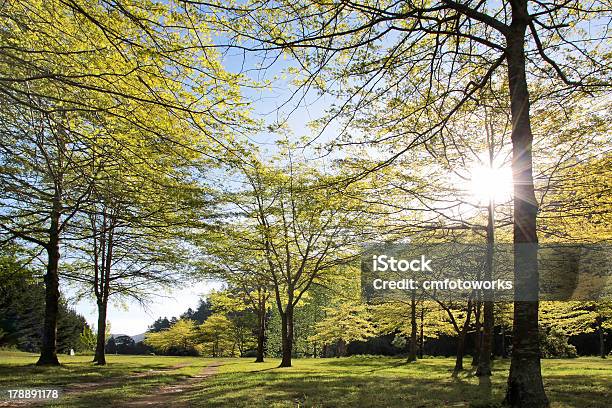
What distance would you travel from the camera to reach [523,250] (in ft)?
19.2

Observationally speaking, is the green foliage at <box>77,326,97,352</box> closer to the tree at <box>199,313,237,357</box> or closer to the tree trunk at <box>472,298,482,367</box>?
the tree at <box>199,313,237,357</box>

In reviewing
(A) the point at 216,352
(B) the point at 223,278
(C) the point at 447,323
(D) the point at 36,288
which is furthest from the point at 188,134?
(A) the point at 216,352

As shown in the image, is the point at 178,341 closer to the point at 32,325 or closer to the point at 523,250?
the point at 32,325

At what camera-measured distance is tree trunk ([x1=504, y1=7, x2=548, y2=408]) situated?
5.29 metres

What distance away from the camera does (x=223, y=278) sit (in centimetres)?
2375

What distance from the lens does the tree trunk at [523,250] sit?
5293 mm

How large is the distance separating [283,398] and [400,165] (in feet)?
23.6

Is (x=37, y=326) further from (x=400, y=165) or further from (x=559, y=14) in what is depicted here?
(x=559, y=14)

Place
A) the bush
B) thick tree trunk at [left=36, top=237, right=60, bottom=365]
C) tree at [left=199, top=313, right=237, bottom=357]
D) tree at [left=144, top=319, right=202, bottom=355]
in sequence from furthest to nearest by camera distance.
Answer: tree at [left=144, top=319, right=202, bottom=355]
tree at [left=199, top=313, right=237, bottom=357]
the bush
thick tree trunk at [left=36, top=237, right=60, bottom=365]

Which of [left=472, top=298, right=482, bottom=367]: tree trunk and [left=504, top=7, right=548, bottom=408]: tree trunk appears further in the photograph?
[left=472, top=298, right=482, bottom=367]: tree trunk

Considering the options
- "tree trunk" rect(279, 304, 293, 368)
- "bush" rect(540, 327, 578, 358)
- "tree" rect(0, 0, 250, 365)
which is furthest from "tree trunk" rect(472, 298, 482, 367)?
"bush" rect(540, 327, 578, 358)

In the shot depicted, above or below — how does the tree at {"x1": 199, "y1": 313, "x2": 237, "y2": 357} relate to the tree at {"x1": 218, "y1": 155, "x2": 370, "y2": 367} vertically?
below

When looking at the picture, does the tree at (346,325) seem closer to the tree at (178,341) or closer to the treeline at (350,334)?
the treeline at (350,334)

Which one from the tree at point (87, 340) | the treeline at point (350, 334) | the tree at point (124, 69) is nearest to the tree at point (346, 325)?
the treeline at point (350, 334)
